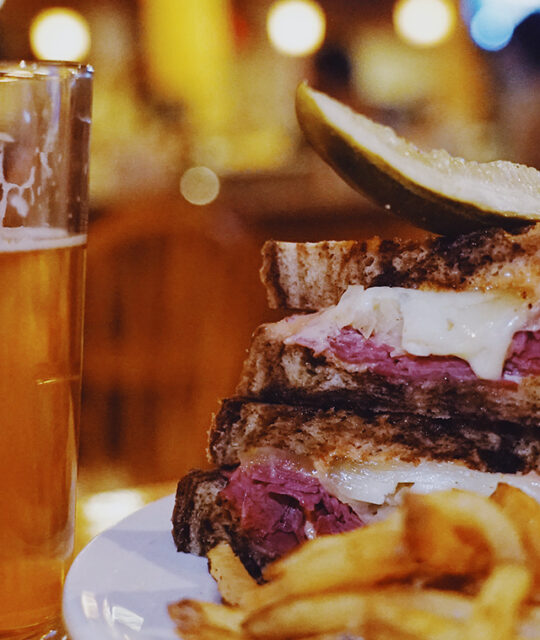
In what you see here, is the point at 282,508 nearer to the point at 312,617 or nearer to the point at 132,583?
the point at 132,583

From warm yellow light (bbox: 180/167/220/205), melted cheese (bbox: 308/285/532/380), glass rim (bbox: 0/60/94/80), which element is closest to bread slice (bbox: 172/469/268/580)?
melted cheese (bbox: 308/285/532/380)

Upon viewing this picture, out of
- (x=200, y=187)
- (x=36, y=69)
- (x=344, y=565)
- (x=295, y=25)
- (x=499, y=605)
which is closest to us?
(x=499, y=605)

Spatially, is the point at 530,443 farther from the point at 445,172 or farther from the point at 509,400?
the point at 445,172

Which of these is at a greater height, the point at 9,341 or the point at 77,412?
the point at 9,341

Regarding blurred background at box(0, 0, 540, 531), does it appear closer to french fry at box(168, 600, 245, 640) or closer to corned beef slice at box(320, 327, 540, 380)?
corned beef slice at box(320, 327, 540, 380)

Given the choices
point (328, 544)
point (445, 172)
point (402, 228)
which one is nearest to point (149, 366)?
point (402, 228)

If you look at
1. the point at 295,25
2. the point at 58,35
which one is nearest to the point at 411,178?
the point at 295,25
